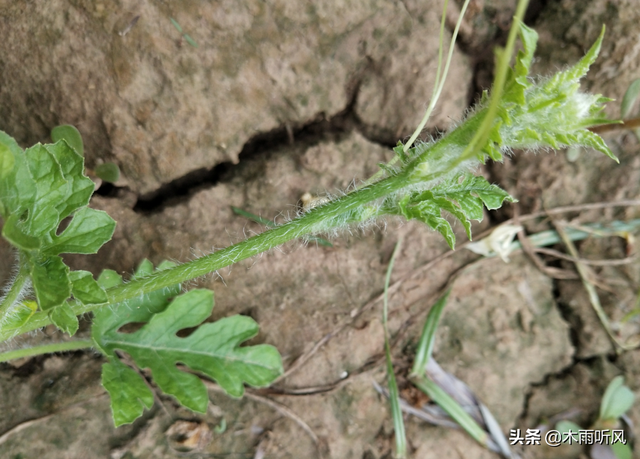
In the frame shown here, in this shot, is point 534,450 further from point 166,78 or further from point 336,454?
point 166,78

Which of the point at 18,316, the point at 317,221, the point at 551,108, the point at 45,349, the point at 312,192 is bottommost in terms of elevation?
the point at 45,349

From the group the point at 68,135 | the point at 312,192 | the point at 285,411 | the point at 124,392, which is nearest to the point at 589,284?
the point at 312,192

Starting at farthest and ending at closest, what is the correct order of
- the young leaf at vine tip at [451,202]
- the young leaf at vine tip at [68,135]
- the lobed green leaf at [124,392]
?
the young leaf at vine tip at [68,135], the lobed green leaf at [124,392], the young leaf at vine tip at [451,202]

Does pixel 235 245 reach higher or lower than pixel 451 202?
lower

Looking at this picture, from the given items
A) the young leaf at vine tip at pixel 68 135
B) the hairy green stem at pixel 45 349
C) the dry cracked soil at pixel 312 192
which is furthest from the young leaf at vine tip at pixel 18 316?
the young leaf at vine tip at pixel 68 135

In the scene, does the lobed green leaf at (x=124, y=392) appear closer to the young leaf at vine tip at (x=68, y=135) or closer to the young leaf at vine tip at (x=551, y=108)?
the young leaf at vine tip at (x=68, y=135)

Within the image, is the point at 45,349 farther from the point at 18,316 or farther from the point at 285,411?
the point at 285,411

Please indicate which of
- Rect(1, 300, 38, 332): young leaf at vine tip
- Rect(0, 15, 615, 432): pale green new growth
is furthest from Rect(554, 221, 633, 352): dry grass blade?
Rect(1, 300, 38, 332): young leaf at vine tip
